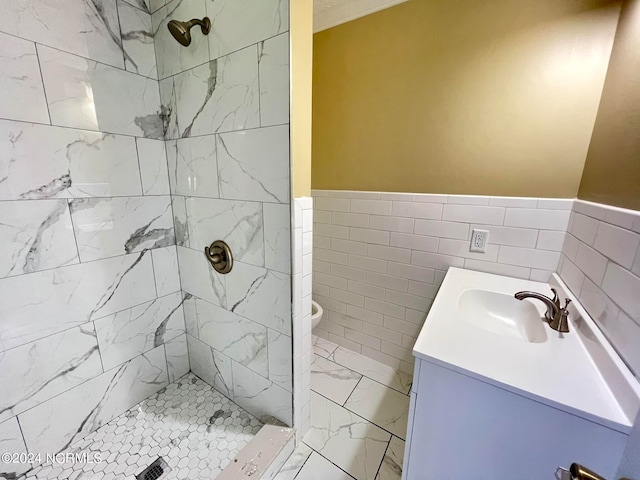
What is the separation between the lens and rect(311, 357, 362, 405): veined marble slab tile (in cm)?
159

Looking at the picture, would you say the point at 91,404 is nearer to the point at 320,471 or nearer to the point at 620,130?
the point at 320,471

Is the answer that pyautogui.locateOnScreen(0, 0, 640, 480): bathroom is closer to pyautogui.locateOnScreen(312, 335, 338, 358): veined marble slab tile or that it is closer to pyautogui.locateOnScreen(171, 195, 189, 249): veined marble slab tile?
pyautogui.locateOnScreen(171, 195, 189, 249): veined marble slab tile

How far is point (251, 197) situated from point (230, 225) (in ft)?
0.65

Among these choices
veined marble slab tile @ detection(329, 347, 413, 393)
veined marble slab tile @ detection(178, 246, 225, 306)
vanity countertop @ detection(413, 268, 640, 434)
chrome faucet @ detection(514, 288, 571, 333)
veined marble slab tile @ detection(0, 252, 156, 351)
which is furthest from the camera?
veined marble slab tile @ detection(329, 347, 413, 393)

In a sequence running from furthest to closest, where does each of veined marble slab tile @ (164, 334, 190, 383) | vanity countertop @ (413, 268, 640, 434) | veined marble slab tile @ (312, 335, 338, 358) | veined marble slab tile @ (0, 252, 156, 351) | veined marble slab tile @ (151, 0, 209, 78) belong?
1. veined marble slab tile @ (312, 335, 338, 358)
2. veined marble slab tile @ (164, 334, 190, 383)
3. veined marble slab tile @ (151, 0, 209, 78)
4. veined marble slab tile @ (0, 252, 156, 351)
5. vanity countertop @ (413, 268, 640, 434)

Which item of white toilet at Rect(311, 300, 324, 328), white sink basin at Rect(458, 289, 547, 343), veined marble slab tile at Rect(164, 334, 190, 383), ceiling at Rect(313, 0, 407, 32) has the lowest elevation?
veined marble slab tile at Rect(164, 334, 190, 383)

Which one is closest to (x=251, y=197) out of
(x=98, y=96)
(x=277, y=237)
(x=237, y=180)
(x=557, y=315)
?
(x=237, y=180)

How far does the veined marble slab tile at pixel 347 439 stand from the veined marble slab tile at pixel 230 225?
3.26 ft

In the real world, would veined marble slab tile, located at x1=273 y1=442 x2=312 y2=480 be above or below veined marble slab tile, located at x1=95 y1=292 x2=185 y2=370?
below

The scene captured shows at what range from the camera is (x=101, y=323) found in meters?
1.21

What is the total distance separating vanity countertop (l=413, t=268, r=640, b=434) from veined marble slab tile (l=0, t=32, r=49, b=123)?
5.28 ft

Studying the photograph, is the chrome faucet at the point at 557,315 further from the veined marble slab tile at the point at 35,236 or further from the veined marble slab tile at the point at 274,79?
the veined marble slab tile at the point at 35,236

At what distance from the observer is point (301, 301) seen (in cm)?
110

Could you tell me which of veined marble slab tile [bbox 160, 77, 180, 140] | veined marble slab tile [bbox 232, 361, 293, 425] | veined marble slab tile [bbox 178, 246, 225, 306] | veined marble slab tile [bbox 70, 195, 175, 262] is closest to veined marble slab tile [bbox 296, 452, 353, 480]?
veined marble slab tile [bbox 232, 361, 293, 425]
